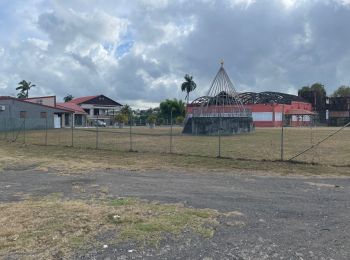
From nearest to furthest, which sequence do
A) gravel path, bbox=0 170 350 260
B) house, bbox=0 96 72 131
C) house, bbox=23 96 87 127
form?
gravel path, bbox=0 170 350 260, house, bbox=0 96 72 131, house, bbox=23 96 87 127

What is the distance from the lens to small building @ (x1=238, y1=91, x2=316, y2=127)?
9112cm

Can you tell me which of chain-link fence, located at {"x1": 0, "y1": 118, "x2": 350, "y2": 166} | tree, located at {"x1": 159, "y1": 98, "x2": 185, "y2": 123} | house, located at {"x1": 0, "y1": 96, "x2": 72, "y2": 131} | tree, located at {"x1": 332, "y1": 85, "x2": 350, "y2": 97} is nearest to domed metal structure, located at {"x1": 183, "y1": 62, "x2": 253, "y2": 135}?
chain-link fence, located at {"x1": 0, "y1": 118, "x2": 350, "y2": 166}

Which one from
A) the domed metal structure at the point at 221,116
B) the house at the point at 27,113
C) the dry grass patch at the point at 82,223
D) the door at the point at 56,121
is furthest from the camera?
the door at the point at 56,121

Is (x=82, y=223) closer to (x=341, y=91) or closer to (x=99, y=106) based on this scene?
(x=99, y=106)

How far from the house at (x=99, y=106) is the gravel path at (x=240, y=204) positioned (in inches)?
3798

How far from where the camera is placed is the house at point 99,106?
112m

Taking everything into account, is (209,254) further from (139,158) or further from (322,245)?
(139,158)

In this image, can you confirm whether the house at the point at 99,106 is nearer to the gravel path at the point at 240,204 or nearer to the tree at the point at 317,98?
the tree at the point at 317,98

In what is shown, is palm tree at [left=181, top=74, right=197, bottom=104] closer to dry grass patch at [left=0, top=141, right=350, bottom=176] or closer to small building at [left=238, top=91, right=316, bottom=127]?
small building at [left=238, top=91, right=316, bottom=127]

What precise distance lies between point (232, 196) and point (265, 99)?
3534 inches

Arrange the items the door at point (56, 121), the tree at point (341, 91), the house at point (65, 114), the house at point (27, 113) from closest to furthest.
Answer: the house at point (27, 113), the door at point (56, 121), the house at point (65, 114), the tree at point (341, 91)

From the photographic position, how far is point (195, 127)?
48812 millimetres

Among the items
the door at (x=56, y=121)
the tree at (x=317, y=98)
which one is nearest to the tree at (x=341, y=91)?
the tree at (x=317, y=98)

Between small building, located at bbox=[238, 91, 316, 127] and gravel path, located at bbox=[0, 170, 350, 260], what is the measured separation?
7509 centimetres
